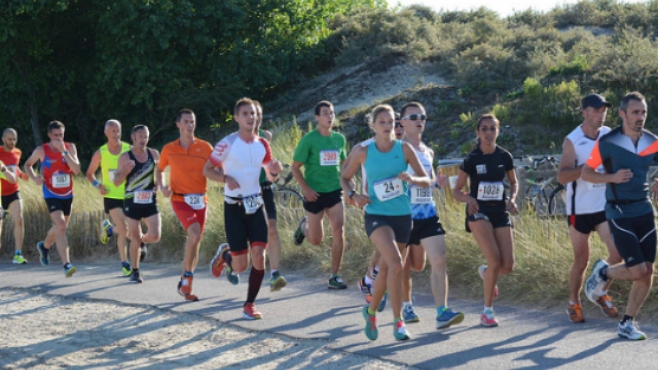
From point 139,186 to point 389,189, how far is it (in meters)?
5.20

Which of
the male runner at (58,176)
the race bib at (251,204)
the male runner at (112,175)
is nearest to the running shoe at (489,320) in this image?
the race bib at (251,204)

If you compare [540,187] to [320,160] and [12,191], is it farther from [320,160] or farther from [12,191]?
[12,191]

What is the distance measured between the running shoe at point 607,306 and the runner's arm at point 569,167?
1.07 metres

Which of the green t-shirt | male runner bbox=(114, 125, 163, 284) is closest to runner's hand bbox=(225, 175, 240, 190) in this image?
the green t-shirt

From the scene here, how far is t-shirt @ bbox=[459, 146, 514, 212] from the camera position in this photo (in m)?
8.55

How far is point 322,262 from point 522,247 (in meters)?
3.19

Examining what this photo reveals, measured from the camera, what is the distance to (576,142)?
28.0ft

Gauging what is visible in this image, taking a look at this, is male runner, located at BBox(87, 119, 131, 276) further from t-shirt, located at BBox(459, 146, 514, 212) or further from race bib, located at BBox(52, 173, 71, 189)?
t-shirt, located at BBox(459, 146, 514, 212)

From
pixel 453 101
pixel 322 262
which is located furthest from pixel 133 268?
pixel 453 101

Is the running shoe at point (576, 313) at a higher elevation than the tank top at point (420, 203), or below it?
below

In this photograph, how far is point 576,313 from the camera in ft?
28.2

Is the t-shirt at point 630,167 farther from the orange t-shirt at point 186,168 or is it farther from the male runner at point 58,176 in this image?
the male runner at point 58,176

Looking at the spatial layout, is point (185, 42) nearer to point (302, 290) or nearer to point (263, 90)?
point (263, 90)

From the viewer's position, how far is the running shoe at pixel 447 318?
26.8 ft
